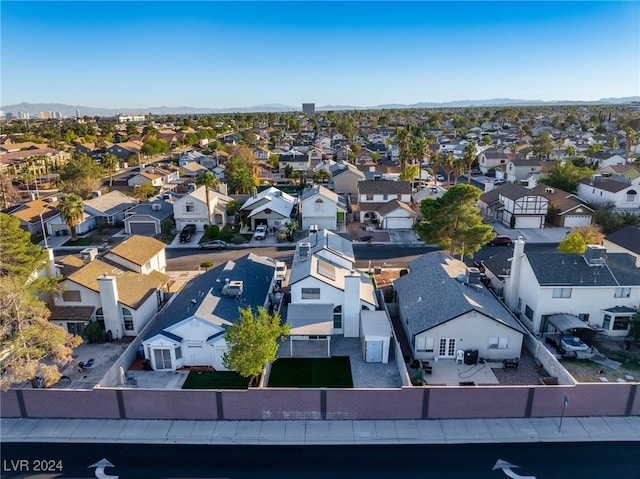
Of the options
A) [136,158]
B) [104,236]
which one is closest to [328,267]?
[104,236]

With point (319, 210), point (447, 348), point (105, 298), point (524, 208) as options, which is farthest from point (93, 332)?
point (524, 208)

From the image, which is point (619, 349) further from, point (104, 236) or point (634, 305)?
point (104, 236)

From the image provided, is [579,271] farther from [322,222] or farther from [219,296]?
[322,222]

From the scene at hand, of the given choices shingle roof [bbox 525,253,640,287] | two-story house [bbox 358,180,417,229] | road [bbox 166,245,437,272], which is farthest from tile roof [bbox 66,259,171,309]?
two-story house [bbox 358,180,417,229]

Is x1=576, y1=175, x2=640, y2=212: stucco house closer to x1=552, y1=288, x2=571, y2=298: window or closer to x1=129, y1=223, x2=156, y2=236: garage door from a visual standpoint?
x1=552, y1=288, x2=571, y2=298: window

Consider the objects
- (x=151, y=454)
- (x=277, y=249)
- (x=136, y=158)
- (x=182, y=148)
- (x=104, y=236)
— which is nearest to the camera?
(x=151, y=454)

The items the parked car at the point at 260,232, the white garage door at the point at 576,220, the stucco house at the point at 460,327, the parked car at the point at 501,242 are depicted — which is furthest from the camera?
the white garage door at the point at 576,220

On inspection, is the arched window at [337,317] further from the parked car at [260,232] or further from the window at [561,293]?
the parked car at [260,232]

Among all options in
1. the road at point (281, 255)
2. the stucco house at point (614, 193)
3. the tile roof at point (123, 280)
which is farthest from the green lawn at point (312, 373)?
the stucco house at point (614, 193)
